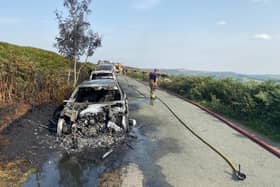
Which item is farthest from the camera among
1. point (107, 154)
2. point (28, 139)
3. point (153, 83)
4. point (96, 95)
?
point (153, 83)

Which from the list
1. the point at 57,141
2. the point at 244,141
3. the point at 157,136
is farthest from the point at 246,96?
the point at 57,141

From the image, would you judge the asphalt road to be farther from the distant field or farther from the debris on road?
the distant field

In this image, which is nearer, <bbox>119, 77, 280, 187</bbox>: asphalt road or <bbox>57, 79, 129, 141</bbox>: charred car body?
<bbox>119, 77, 280, 187</bbox>: asphalt road

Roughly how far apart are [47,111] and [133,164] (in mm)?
7087

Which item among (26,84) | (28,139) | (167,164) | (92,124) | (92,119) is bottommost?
(28,139)

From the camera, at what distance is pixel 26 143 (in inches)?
352

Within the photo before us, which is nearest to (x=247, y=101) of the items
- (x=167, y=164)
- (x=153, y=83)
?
(x=153, y=83)

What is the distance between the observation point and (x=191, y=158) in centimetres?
789

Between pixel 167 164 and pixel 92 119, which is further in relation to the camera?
pixel 92 119

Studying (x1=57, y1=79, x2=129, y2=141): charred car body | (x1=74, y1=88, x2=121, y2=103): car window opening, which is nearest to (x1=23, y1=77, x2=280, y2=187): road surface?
(x1=57, y1=79, x2=129, y2=141): charred car body

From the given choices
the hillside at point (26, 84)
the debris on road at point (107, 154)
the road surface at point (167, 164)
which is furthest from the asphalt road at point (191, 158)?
the hillside at point (26, 84)

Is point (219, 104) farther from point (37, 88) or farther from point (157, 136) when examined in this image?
point (37, 88)

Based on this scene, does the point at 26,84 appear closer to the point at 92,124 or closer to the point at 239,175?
the point at 92,124

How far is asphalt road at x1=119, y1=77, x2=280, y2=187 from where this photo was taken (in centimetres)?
646
